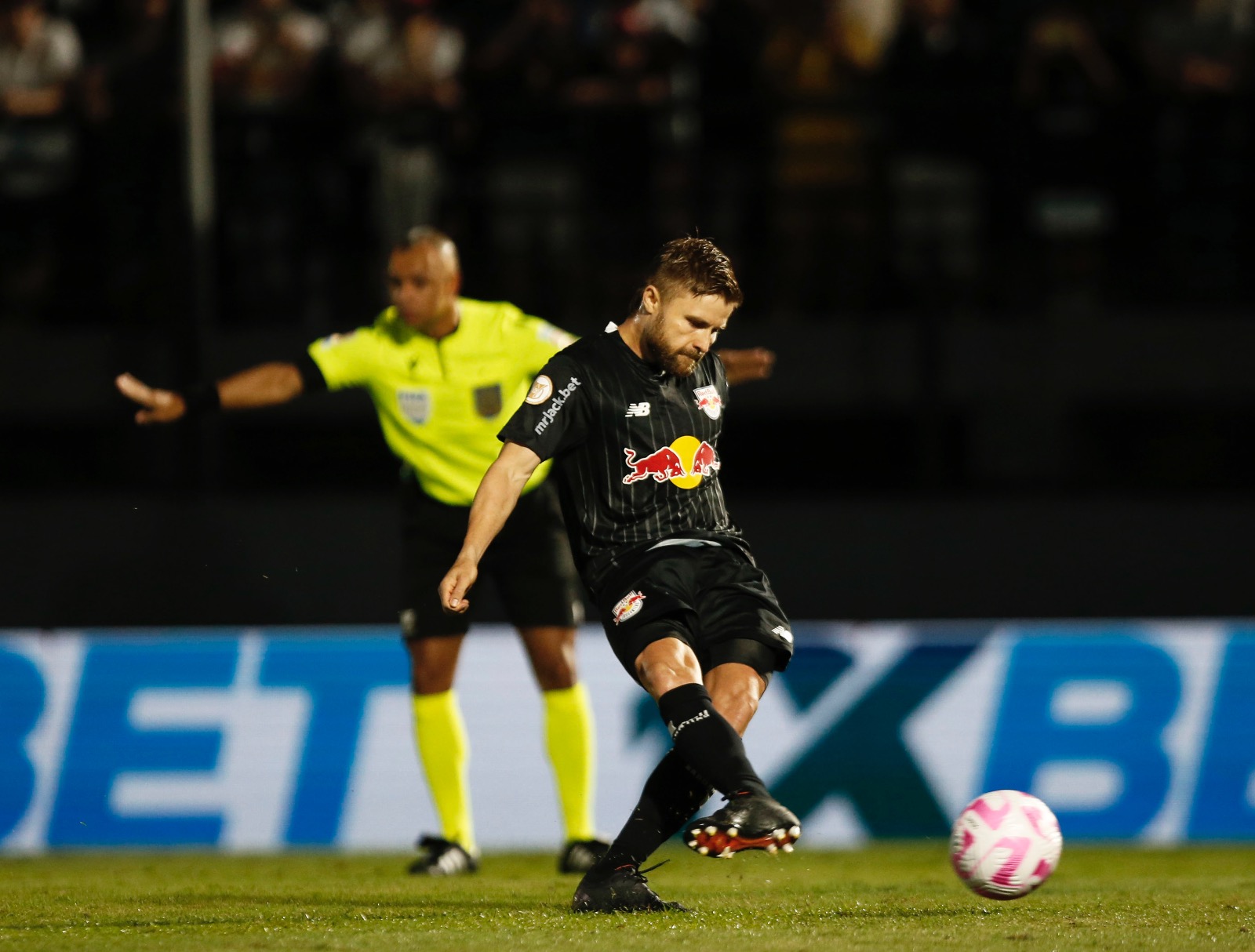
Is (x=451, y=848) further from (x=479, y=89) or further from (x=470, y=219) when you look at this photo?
(x=479, y=89)

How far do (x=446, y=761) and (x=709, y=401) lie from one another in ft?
7.94

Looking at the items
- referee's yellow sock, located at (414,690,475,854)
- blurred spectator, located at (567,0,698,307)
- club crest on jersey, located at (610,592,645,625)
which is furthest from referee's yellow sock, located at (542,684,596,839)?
blurred spectator, located at (567,0,698,307)

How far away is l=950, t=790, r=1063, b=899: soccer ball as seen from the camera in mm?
5363

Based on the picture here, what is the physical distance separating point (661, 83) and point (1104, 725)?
4584 mm

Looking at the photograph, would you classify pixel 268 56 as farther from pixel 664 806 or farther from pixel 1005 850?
pixel 1005 850

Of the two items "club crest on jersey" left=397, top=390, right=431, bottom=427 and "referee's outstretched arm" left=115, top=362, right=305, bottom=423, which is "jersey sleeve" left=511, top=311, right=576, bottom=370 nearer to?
"club crest on jersey" left=397, top=390, right=431, bottom=427

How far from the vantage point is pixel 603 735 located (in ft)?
27.0


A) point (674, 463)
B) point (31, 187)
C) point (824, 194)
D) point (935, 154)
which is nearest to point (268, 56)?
point (31, 187)

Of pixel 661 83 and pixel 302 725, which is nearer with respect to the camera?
pixel 302 725

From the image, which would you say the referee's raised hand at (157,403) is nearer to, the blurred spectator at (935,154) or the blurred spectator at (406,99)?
the blurred spectator at (406,99)

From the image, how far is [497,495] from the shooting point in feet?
16.8

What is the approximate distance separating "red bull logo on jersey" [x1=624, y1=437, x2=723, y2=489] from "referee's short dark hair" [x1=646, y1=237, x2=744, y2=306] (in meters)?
0.42

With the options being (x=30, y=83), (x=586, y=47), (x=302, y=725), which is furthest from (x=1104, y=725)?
(x=30, y=83)

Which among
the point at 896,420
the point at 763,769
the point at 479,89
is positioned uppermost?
the point at 479,89
